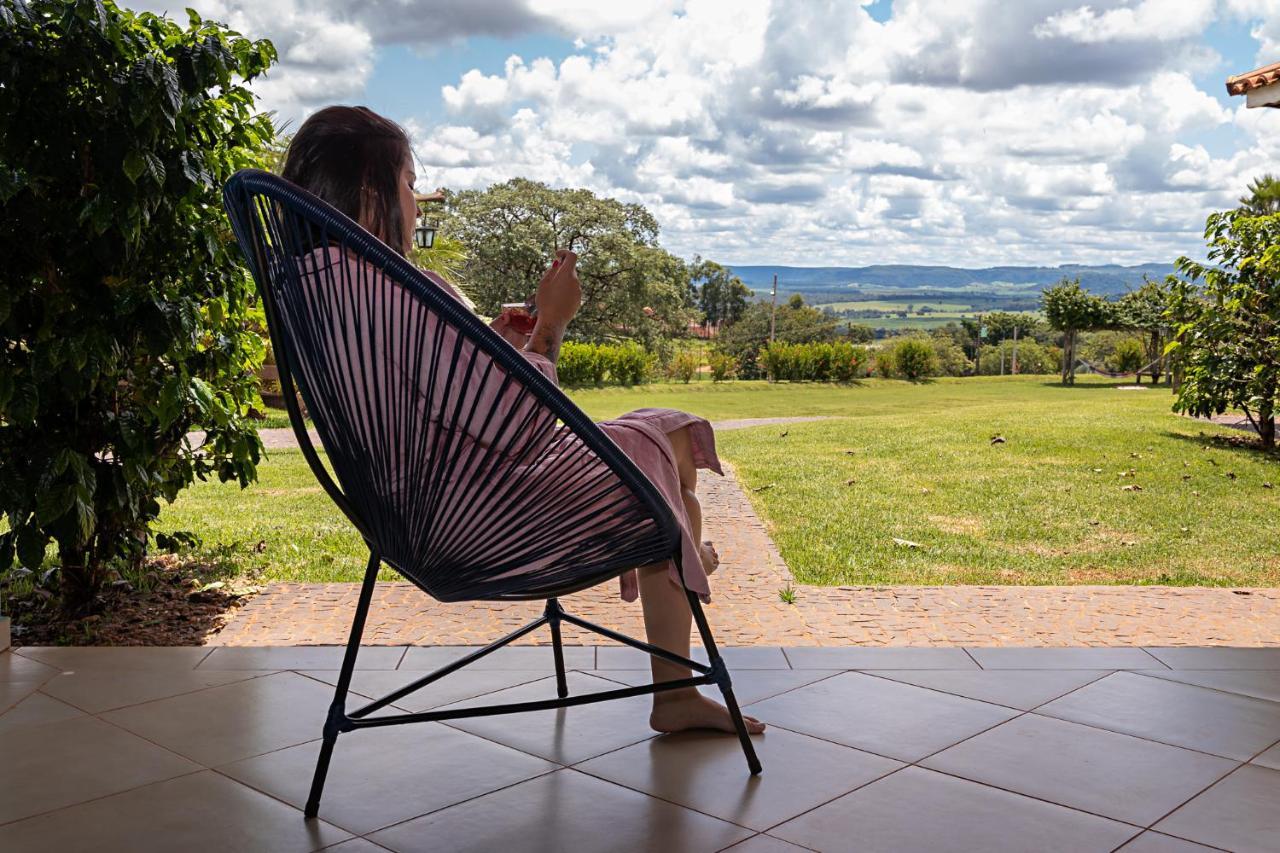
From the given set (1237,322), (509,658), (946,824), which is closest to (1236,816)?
(946,824)

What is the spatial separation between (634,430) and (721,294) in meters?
34.2

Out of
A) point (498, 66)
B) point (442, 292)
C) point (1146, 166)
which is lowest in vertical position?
point (442, 292)

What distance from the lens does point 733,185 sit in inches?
1384

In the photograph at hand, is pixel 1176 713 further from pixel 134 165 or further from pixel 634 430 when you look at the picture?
pixel 134 165

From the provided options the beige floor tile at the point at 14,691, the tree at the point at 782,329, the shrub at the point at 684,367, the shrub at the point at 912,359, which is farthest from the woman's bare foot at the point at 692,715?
the tree at the point at 782,329

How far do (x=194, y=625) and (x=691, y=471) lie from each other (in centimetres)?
168

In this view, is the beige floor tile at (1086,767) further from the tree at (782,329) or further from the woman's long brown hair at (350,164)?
the tree at (782,329)

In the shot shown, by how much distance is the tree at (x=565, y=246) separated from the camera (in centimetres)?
2353

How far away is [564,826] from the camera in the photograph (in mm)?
1698

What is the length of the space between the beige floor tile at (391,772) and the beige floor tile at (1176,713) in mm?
1066

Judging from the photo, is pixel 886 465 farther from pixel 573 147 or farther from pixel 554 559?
pixel 573 147

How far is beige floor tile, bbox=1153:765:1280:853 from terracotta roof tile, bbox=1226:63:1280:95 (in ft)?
16.3

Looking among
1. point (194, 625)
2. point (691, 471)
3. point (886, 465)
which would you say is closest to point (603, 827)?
point (691, 471)

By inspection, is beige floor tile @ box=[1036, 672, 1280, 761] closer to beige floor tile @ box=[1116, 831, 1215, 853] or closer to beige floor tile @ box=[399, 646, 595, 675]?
beige floor tile @ box=[1116, 831, 1215, 853]
